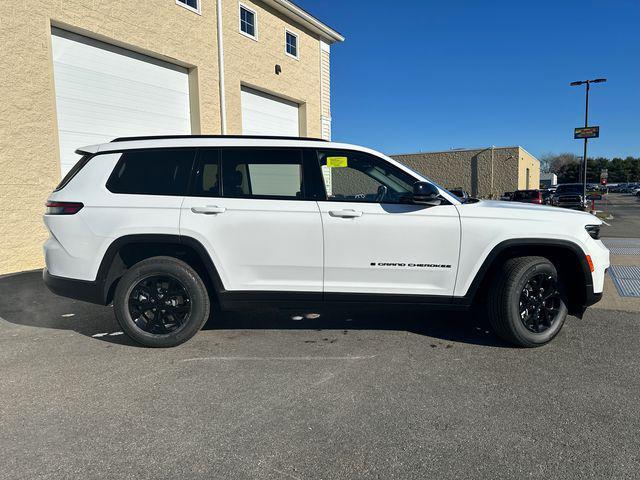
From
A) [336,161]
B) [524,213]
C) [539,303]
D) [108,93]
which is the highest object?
[108,93]

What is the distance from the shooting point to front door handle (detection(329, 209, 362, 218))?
397 centimetres

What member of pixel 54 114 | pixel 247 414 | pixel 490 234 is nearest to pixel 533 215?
pixel 490 234

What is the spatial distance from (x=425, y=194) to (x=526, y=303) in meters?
1.43

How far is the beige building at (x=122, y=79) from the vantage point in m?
7.53

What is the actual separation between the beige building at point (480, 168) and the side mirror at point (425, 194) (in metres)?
36.2

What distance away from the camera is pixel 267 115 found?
14016 millimetres

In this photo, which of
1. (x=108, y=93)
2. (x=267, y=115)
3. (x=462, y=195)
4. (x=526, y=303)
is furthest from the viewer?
(x=267, y=115)

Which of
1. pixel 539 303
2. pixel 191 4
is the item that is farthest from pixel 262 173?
pixel 191 4

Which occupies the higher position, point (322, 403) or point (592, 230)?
point (592, 230)

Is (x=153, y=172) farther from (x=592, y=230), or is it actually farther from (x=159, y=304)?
(x=592, y=230)

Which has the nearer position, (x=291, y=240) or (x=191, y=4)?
(x=291, y=240)

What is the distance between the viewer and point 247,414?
9.81 feet

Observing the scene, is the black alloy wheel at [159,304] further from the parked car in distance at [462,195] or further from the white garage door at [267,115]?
the white garage door at [267,115]

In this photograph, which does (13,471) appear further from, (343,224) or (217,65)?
(217,65)
